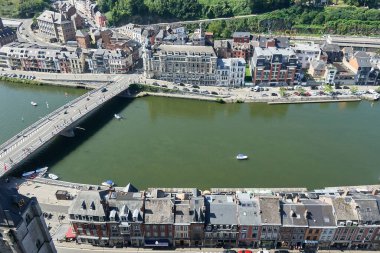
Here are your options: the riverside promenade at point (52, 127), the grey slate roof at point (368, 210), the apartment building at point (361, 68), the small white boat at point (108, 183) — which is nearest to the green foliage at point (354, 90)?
the apartment building at point (361, 68)

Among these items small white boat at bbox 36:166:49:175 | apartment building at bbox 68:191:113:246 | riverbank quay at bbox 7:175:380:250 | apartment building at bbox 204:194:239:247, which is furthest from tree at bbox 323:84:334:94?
small white boat at bbox 36:166:49:175

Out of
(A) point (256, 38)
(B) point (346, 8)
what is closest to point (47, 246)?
(A) point (256, 38)

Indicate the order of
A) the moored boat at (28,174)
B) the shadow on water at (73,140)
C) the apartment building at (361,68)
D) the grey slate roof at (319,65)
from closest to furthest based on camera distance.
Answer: the moored boat at (28,174), the shadow on water at (73,140), the apartment building at (361,68), the grey slate roof at (319,65)

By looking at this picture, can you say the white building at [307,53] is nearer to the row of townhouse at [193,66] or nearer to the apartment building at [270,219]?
the row of townhouse at [193,66]

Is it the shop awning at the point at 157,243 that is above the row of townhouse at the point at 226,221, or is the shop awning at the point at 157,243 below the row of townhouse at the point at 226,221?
below

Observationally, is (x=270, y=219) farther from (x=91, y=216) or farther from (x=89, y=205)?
(x=89, y=205)

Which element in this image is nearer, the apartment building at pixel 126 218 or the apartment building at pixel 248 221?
the apartment building at pixel 126 218

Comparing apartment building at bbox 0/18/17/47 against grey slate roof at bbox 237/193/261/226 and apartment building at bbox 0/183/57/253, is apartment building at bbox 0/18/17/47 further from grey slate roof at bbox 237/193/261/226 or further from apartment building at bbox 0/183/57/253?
grey slate roof at bbox 237/193/261/226

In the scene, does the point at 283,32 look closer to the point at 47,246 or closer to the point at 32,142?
the point at 32,142
